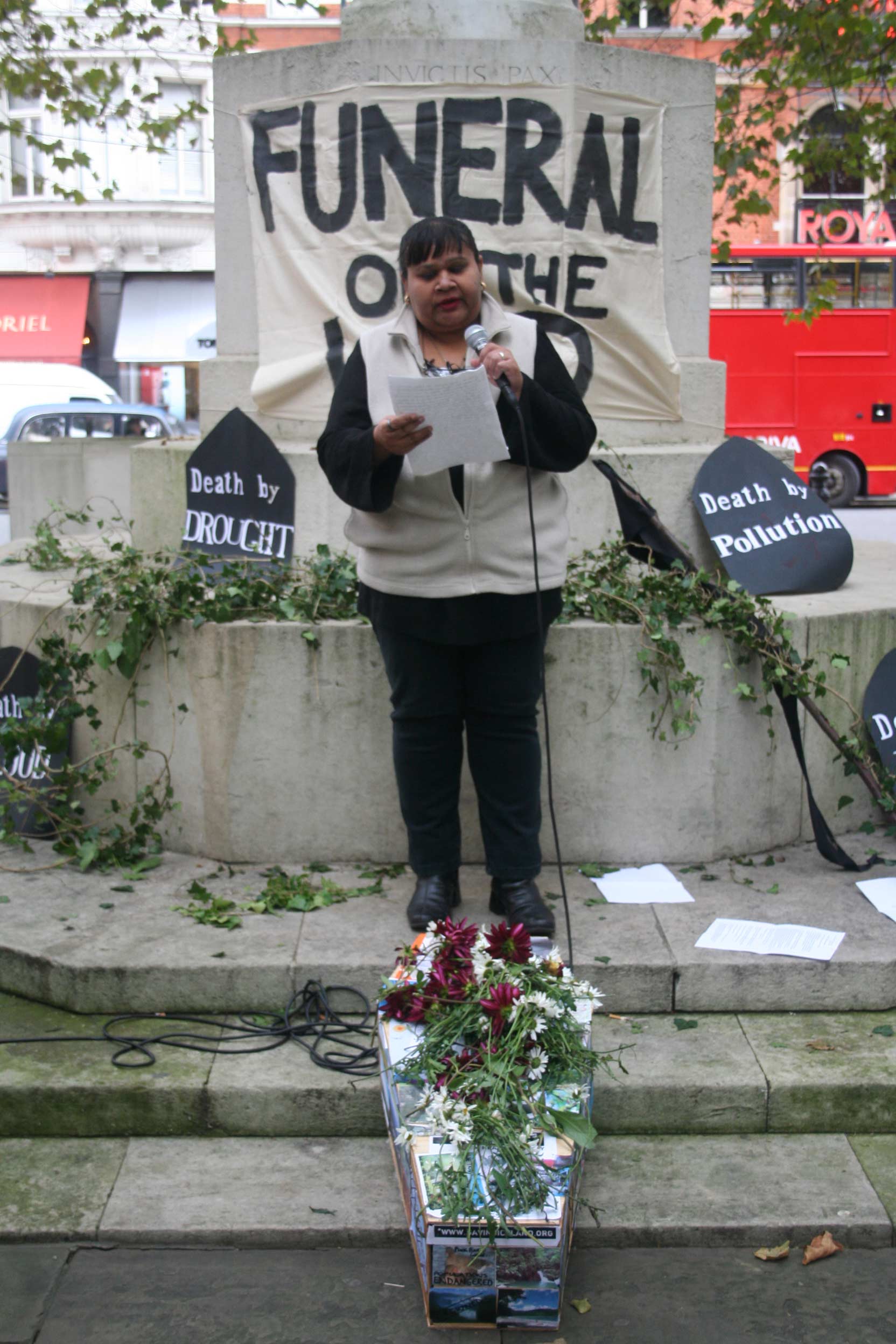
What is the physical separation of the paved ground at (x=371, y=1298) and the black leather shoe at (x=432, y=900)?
1.06m

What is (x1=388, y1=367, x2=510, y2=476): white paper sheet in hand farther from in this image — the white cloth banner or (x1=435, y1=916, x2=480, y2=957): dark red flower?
Result: the white cloth banner

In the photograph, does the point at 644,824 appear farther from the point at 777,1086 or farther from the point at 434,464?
the point at 434,464

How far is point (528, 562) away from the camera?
3.74m

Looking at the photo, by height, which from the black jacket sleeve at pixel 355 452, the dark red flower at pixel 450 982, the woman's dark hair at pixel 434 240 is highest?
the woman's dark hair at pixel 434 240

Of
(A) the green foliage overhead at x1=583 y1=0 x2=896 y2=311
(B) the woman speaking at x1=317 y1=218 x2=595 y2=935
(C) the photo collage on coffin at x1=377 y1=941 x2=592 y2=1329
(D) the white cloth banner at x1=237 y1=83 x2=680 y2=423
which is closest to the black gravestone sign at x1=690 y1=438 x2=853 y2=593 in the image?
(D) the white cloth banner at x1=237 y1=83 x2=680 y2=423

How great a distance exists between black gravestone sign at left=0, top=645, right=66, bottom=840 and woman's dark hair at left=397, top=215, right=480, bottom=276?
2.04 meters

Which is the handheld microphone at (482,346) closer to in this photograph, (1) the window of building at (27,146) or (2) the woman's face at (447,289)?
(2) the woman's face at (447,289)

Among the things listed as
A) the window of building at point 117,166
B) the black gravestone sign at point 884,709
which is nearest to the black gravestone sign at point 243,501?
the black gravestone sign at point 884,709

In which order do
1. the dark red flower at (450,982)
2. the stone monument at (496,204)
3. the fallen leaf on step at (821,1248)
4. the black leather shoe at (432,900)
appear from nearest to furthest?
the fallen leaf on step at (821,1248), the dark red flower at (450,982), the black leather shoe at (432,900), the stone monument at (496,204)

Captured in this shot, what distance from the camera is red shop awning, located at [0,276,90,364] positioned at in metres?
29.4

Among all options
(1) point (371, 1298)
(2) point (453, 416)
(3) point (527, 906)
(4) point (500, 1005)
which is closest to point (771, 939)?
(3) point (527, 906)

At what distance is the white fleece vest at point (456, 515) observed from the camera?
3.67m

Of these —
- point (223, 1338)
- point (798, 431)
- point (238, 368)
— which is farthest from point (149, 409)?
point (223, 1338)

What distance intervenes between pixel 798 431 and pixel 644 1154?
18872 millimetres
